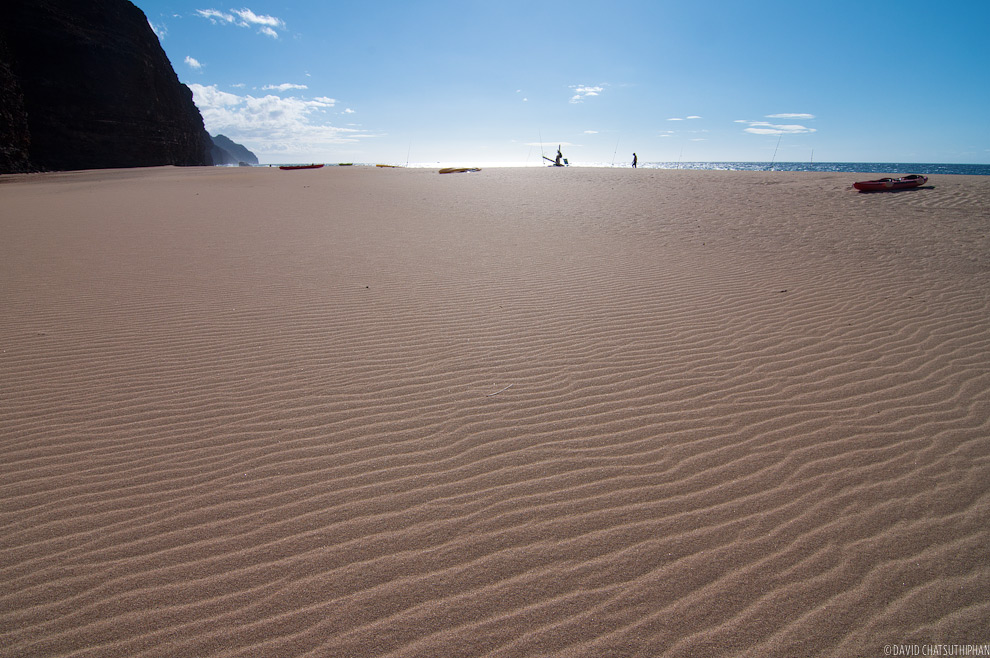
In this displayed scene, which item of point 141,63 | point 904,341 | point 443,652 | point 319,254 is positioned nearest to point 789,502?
point 443,652

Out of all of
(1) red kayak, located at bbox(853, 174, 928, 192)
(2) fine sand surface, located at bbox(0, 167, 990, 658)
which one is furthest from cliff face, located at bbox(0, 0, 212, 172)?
(1) red kayak, located at bbox(853, 174, 928, 192)

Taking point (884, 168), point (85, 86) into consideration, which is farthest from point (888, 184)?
point (884, 168)

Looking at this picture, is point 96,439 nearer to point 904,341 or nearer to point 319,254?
point 319,254

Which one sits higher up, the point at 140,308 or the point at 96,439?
the point at 140,308

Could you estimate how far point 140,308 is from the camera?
19.2 ft

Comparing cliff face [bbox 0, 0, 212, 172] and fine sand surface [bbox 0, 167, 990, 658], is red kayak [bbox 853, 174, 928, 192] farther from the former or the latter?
cliff face [bbox 0, 0, 212, 172]

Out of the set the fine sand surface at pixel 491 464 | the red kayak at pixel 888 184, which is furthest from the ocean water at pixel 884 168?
the fine sand surface at pixel 491 464

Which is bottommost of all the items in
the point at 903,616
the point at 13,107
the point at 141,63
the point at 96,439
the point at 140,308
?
the point at 903,616

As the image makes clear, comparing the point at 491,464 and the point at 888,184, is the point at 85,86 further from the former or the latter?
the point at 888,184

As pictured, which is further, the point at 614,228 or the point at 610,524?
the point at 614,228

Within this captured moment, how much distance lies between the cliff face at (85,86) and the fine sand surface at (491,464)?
32.4m

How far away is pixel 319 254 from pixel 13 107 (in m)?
31.9

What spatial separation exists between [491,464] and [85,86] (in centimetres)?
4665

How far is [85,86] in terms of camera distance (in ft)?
113
